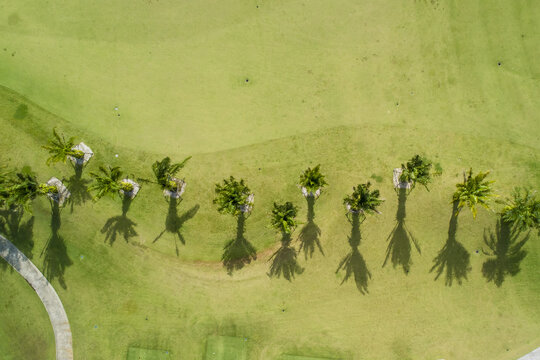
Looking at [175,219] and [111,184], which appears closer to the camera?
[111,184]

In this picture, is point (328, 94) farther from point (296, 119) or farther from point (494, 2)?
point (494, 2)

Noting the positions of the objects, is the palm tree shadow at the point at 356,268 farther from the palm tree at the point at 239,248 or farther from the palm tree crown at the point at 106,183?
the palm tree crown at the point at 106,183

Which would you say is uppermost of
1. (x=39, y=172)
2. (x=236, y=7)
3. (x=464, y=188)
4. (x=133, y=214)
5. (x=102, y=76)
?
(x=236, y=7)

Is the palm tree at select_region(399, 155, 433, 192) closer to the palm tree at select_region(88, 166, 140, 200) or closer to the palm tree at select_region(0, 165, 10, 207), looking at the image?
the palm tree at select_region(88, 166, 140, 200)

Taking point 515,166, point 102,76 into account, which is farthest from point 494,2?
point 102,76

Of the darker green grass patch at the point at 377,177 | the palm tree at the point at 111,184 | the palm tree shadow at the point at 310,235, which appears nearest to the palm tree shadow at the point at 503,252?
the darker green grass patch at the point at 377,177

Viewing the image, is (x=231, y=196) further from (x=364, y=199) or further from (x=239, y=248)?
(x=364, y=199)

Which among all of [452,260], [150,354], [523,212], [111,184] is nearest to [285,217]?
[111,184]
